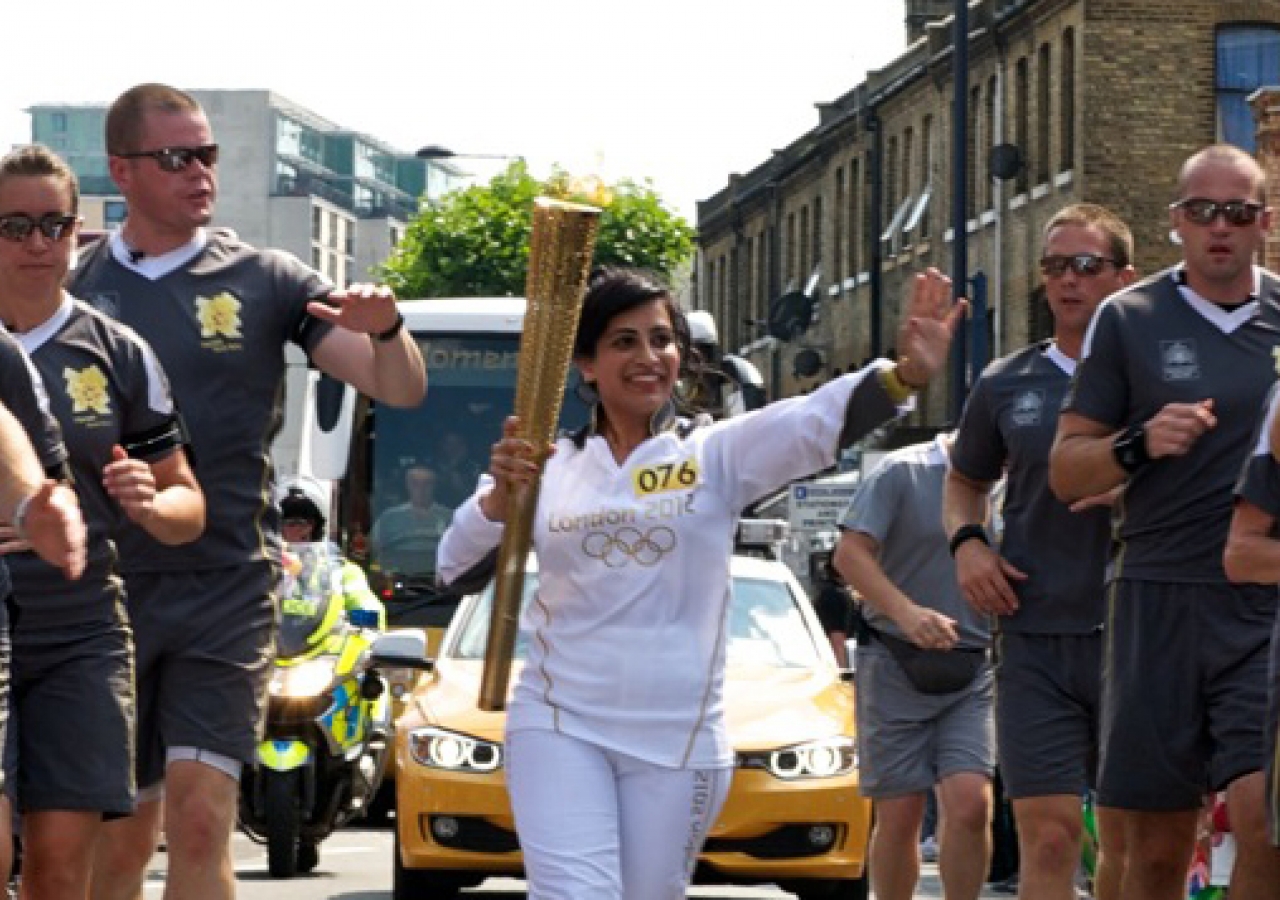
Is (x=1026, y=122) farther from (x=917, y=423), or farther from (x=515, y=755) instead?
(x=515, y=755)

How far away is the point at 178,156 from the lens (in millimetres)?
9758

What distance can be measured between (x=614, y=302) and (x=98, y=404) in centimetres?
131

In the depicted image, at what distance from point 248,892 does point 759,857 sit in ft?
10.2

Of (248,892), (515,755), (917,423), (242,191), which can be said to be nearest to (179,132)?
(515,755)

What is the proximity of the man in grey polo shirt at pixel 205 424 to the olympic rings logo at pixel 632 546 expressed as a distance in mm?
1012

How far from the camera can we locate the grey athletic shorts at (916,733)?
13125 mm

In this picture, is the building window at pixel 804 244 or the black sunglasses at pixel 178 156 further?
the building window at pixel 804 244

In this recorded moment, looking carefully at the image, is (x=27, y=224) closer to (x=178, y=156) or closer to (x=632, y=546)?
(x=178, y=156)

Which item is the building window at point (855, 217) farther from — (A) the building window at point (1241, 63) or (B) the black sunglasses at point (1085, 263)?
(B) the black sunglasses at point (1085, 263)

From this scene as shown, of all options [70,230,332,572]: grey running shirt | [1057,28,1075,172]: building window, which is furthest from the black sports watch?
[1057,28,1075,172]: building window

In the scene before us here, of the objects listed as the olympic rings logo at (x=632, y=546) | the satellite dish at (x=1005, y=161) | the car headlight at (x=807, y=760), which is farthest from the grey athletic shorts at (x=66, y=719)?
the satellite dish at (x=1005, y=161)

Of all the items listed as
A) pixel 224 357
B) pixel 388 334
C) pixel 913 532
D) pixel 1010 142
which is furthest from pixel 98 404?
pixel 1010 142

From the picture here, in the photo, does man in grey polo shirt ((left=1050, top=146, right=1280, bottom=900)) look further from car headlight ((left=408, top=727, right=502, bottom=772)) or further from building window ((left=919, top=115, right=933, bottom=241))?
building window ((left=919, top=115, right=933, bottom=241))

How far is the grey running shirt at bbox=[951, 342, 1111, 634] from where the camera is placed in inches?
433
